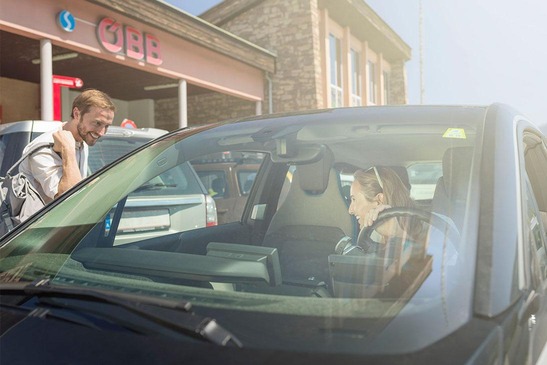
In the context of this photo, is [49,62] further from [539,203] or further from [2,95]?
[539,203]

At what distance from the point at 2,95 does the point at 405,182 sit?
41.0 ft

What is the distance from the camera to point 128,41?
1016 centimetres

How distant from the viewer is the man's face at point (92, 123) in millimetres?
3395

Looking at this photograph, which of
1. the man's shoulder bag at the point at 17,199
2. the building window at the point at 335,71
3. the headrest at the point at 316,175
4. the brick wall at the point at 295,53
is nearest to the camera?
the headrest at the point at 316,175

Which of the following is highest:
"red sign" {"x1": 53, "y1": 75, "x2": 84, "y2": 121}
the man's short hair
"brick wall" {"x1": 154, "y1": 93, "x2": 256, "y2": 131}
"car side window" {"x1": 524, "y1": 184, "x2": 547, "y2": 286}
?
"brick wall" {"x1": 154, "y1": 93, "x2": 256, "y2": 131}

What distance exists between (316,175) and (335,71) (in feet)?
51.7

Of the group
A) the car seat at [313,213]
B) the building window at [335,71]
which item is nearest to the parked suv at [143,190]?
the car seat at [313,213]

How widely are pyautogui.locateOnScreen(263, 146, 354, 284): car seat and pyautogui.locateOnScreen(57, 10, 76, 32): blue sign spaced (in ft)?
23.4

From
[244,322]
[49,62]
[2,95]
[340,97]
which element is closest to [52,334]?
[244,322]

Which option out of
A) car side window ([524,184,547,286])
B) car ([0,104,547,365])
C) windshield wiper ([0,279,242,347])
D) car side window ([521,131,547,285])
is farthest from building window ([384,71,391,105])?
windshield wiper ([0,279,242,347])

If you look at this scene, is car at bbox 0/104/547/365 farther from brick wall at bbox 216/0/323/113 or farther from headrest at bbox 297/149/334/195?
brick wall at bbox 216/0/323/113

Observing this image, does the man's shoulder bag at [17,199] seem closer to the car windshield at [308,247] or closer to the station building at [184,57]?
the car windshield at [308,247]

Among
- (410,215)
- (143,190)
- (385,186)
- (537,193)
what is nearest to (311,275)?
(410,215)

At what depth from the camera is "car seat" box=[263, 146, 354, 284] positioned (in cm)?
269
